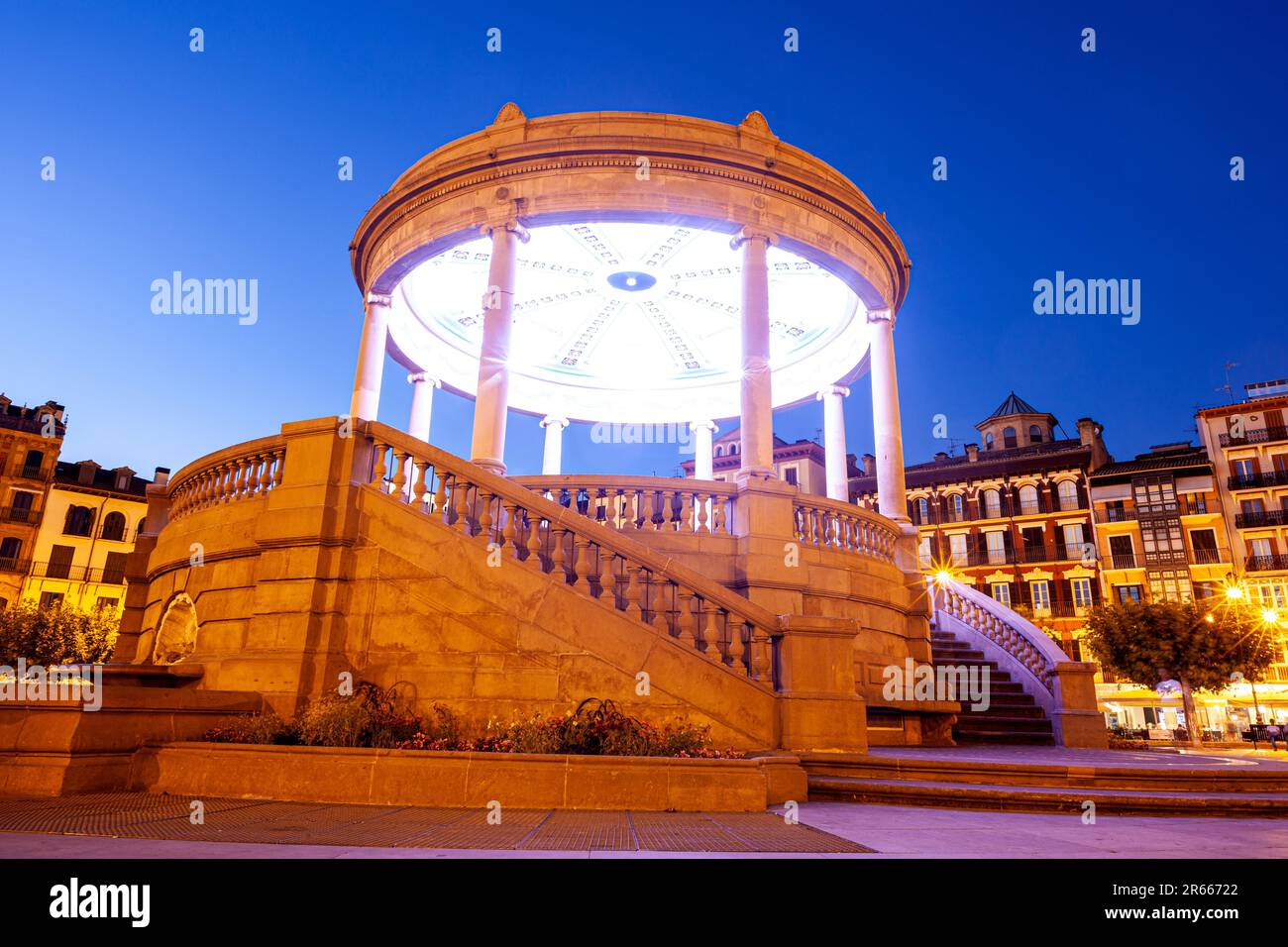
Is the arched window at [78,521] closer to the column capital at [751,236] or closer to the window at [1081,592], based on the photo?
the column capital at [751,236]

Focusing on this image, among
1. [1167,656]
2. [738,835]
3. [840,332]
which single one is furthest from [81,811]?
[1167,656]

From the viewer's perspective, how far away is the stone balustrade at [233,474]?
12047 millimetres

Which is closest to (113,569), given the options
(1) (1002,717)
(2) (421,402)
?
(2) (421,402)

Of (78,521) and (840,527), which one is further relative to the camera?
(78,521)

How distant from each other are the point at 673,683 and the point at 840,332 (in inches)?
647

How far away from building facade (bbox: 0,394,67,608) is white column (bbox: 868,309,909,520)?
56353 millimetres

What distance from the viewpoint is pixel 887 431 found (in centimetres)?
1962

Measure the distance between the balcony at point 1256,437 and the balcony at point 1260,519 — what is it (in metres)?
5.22

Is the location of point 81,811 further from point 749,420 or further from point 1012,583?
point 1012,583

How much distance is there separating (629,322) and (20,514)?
50.2 metres

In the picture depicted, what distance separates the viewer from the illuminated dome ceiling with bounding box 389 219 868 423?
2094 centimetres

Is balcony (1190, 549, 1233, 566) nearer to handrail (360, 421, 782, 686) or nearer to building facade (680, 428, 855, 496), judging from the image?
building facade (680, 428, 855, 496)

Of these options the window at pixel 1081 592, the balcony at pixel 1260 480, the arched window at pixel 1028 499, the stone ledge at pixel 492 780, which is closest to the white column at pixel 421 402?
the stone ledge at pixel 492 780

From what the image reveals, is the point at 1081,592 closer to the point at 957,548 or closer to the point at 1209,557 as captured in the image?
the point at 957,548
